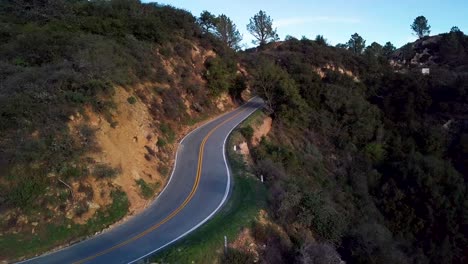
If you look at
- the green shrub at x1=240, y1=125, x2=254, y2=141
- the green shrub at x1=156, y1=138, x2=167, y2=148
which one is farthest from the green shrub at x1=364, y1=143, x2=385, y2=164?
the green shrub at x1=156, y1=138, x2=167, y2=148

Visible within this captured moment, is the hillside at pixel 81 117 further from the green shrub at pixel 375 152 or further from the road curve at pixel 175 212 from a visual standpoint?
the green shrub at pixel 375 152

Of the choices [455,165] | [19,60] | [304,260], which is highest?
[19,60]

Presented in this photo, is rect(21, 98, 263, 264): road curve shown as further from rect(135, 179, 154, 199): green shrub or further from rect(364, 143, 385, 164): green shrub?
rect(364, 143, 385, 164): green shrub

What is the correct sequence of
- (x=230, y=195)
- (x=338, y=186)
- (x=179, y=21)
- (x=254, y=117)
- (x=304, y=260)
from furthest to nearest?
(x=179, y=21), (x=254, y=117), (x=338, y=186), (x=230, y=195), (x=304, y=260)

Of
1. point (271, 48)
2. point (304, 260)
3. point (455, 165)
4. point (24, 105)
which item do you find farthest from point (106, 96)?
point (271, 48)

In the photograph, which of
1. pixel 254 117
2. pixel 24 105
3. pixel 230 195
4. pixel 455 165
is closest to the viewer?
pixel 24 105

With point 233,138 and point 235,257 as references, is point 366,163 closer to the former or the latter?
point 233,138

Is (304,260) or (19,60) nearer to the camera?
(304,260)

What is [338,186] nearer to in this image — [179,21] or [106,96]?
[106,96]
